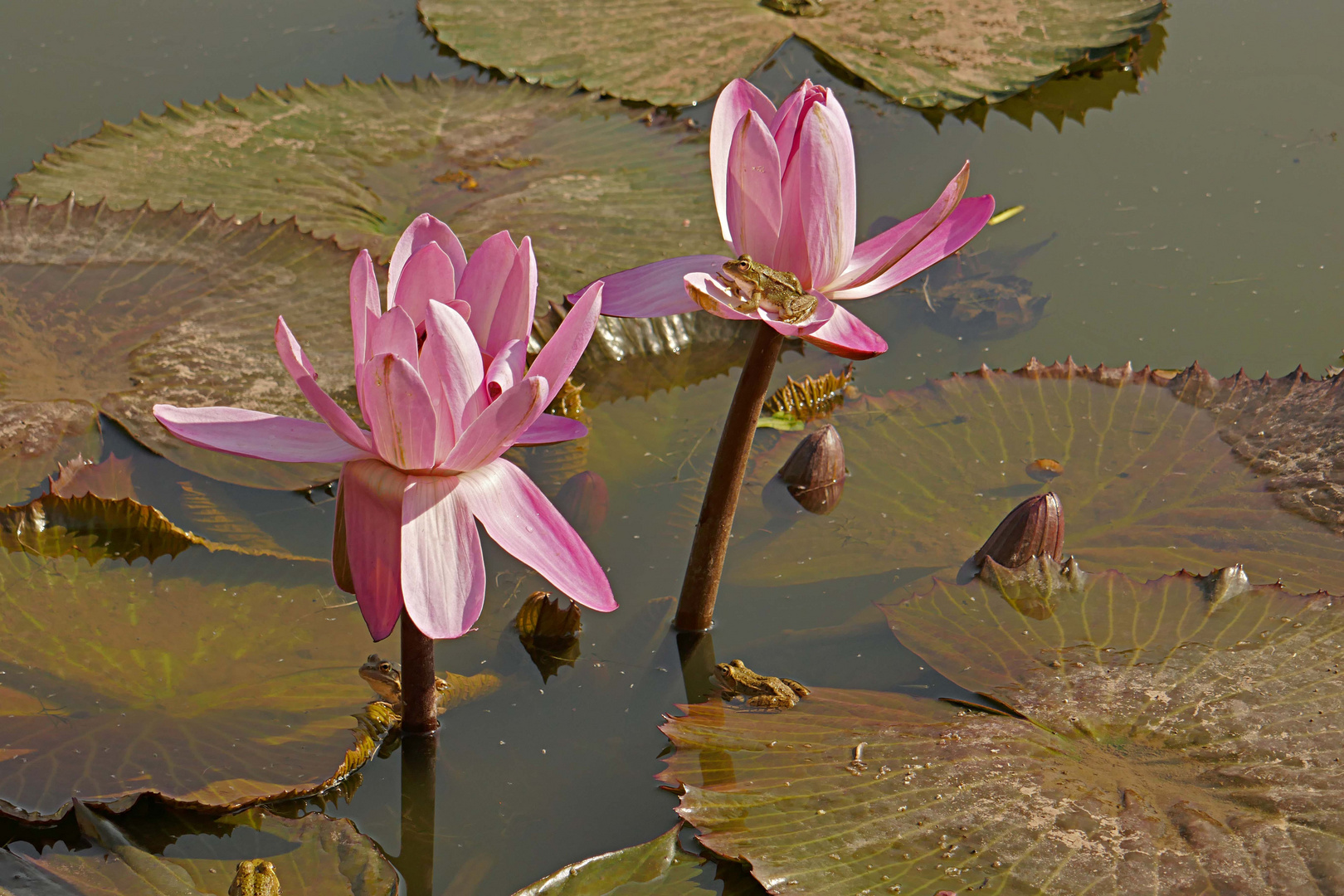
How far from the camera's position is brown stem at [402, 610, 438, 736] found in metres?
1.49

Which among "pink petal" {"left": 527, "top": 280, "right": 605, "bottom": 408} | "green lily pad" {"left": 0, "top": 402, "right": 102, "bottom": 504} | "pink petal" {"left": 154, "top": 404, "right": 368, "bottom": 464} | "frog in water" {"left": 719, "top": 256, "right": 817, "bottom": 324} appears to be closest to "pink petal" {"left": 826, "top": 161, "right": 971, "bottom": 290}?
"frog in water" {"left": 719, "top": 256, "right": 817, "bottom": 324}

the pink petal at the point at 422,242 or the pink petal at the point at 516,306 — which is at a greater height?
the pink petal at the point at 422,242

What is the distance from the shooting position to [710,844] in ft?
4.66

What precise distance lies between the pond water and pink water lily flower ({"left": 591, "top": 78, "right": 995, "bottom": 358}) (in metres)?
0.79

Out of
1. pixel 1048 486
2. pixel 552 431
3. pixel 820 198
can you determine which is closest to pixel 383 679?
pixel 552 431

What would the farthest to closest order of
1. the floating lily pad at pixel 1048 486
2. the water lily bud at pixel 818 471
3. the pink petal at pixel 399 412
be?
the water lily bud at pixel 818 471, the floating lily pad at pixel 1048 486, the pink petal at pixel 399 412

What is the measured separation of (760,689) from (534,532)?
0.62m

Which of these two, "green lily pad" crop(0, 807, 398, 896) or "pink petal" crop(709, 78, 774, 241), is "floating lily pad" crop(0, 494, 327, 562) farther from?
"pink petal" crop(709, 78, 774, 241)

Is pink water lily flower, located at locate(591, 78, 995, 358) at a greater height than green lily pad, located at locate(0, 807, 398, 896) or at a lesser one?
greater

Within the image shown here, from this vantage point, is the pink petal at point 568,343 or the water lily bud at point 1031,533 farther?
the water lily bud at point 1031,533

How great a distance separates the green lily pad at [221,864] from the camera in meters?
1.35

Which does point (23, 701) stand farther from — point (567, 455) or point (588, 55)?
point (588, 55)

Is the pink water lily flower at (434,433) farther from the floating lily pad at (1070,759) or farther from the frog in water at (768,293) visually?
the floating lily pad at (1070,759)

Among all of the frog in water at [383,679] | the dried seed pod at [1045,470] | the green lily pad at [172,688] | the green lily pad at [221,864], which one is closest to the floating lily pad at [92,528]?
the green lily pad at [172,688]
